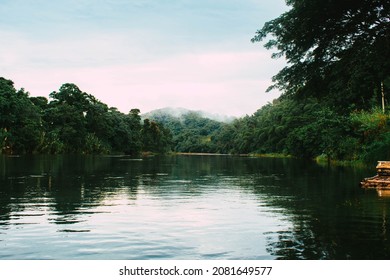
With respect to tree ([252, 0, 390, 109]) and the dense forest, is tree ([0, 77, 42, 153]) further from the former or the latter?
tree ([252, 0, 390, 109])

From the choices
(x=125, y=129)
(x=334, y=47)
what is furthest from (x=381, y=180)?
(x=125, y=129)

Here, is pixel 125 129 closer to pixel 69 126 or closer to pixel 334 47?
pixel 69 126

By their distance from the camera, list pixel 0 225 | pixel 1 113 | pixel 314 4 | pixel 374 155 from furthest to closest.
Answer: pixel 1 113
pixel 374 155
pixel 314 4
pixel 0 225

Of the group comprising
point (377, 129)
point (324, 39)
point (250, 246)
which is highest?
point (324, 39)

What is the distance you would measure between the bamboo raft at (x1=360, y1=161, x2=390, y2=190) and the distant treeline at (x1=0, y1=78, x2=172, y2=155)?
7283 cm

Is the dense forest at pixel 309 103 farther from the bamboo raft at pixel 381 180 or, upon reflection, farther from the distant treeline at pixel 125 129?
the bamboo raft at pixel 381 180

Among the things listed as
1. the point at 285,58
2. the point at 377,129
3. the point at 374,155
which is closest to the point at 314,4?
the point at 285,58

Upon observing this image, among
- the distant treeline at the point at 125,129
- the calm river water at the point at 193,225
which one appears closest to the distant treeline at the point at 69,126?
the distant treeline at the point at 125,129

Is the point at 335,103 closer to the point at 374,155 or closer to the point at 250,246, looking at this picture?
the point at 250,246

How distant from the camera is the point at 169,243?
9.54m

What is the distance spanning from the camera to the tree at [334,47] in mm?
17031

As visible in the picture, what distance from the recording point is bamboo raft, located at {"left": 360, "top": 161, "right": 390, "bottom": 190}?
Answer: 68.8ft

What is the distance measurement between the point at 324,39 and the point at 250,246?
1217cm

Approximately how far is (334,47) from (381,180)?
6779mm
